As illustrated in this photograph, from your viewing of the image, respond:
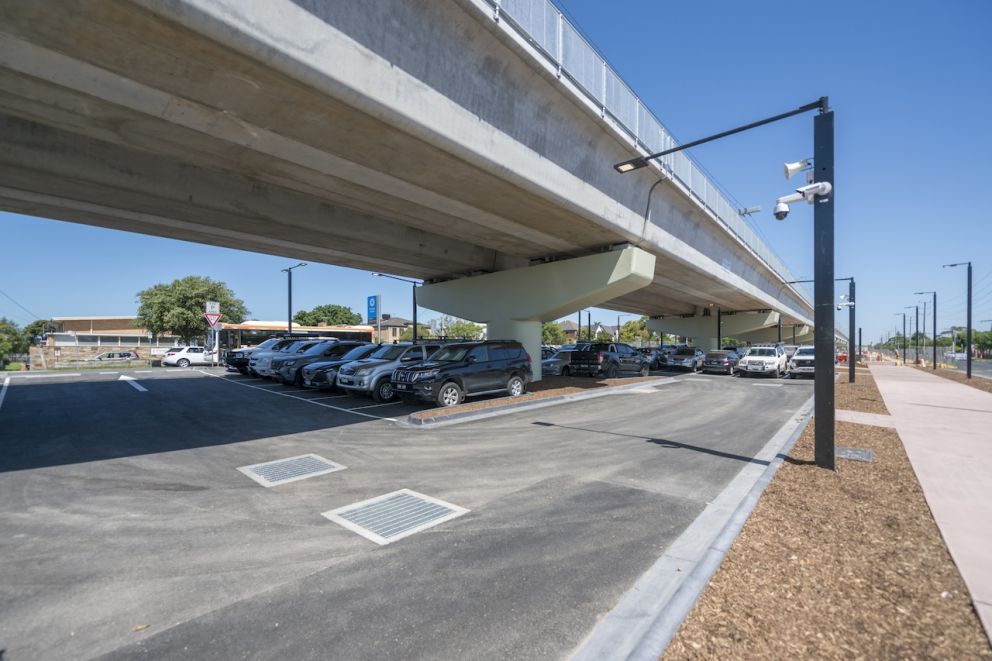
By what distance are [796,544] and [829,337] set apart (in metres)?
3.65

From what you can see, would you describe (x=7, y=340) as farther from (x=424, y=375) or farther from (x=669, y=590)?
(x=669, y=590)

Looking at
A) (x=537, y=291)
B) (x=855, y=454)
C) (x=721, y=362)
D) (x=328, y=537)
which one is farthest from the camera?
(x=721, y=362)

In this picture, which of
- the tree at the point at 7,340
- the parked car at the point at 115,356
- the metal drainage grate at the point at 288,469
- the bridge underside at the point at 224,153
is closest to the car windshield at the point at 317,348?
the bridge underside at the point at 224,153

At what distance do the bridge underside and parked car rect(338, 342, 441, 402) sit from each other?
12.2ft

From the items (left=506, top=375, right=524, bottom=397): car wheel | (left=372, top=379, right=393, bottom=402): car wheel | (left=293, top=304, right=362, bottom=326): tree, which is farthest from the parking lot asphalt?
(left=293, top=304, right=362, bottom=326): tree

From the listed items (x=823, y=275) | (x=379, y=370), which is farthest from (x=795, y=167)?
(x=379, y=370)

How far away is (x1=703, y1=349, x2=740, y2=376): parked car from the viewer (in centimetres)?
2684

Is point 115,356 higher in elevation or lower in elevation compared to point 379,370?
lower

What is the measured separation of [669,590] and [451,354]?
10.7 m

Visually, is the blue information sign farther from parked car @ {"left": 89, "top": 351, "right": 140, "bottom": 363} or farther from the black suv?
parked car @ {"left": 89, "top": 351, "right": 140, "bottom": 363}

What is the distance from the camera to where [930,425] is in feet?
32.6

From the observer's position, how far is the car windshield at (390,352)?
14876 mm

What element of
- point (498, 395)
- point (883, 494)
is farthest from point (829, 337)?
point (498, 395)

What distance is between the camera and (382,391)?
13641 millimetres
